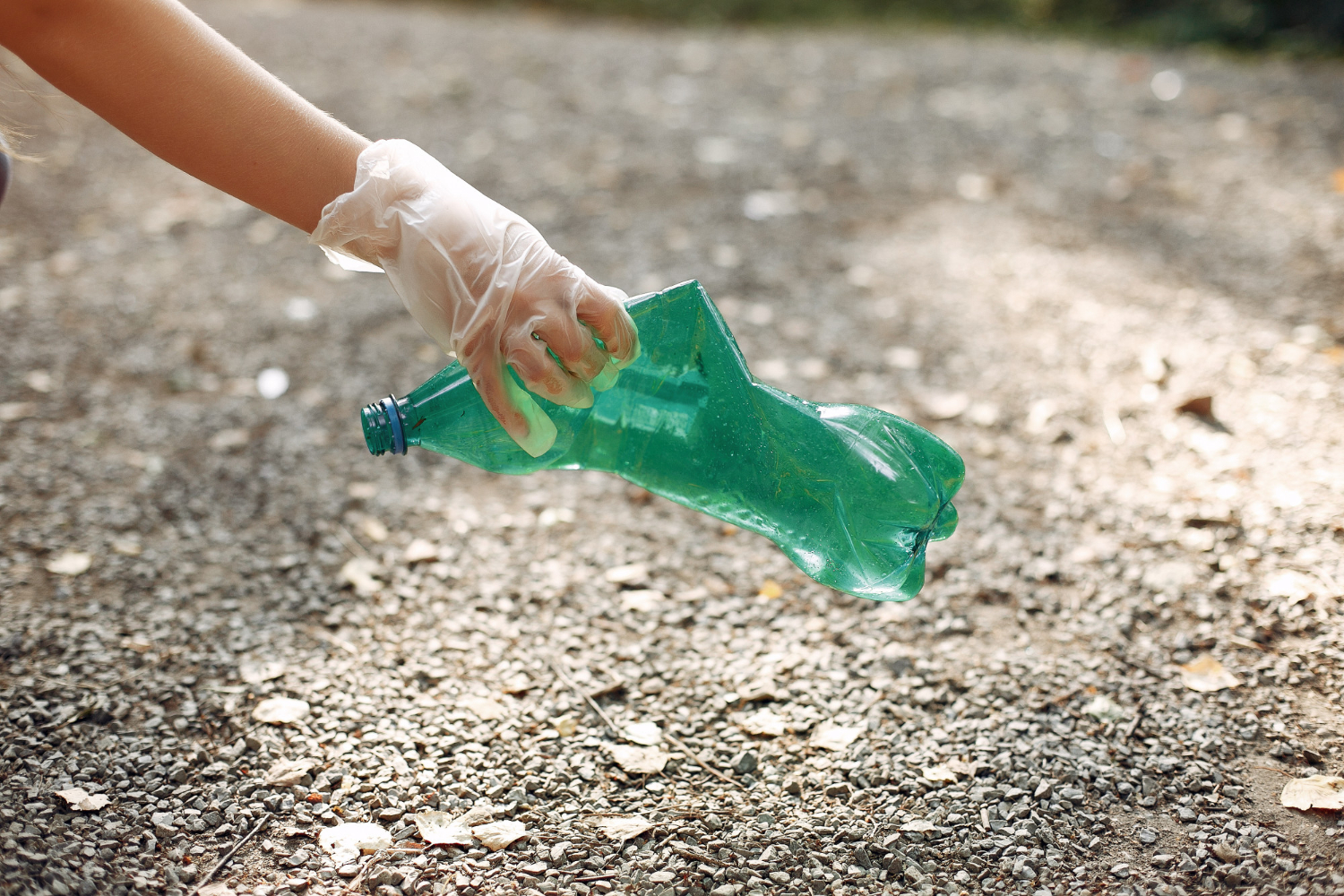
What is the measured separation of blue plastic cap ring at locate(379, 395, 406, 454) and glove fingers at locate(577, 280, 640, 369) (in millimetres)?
353

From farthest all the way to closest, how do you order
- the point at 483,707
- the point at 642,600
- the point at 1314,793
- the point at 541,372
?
1. the point at 642,600
2. the point at 483,707
3. the point at 1314,793
4. the point at 541,372

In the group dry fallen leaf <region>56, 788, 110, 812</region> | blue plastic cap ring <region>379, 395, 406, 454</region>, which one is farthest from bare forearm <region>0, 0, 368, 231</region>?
dry fallen leaf <region>56, 788, 110, 812</region>

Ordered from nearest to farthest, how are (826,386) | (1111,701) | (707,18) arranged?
1. (1111,701)
2. (826,386)
3. (707,18)

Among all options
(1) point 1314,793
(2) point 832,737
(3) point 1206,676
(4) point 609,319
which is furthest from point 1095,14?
(4) point 609,319

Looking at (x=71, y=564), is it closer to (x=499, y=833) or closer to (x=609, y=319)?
(x=499, y=833)

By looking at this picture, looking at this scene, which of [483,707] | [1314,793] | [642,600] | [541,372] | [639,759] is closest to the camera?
[541,372]

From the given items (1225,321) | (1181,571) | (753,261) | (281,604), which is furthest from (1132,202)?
(281,604)

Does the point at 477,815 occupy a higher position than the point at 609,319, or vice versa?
the point at 609,319

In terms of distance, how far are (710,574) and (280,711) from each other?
100 centimetres

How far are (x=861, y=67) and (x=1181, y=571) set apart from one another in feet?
16.1

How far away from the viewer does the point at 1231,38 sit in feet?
20.9

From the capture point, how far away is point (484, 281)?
146 cm

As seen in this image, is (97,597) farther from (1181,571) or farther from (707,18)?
(707,18)

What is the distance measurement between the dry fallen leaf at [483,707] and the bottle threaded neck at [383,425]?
630mm
